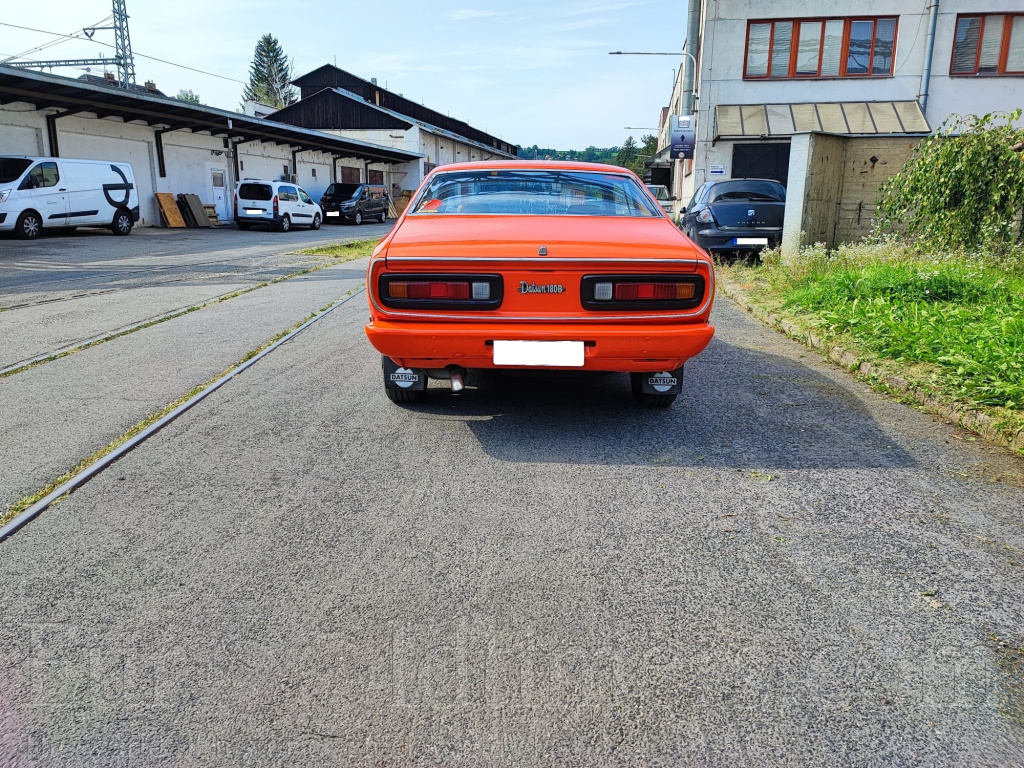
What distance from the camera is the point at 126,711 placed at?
2139 mm

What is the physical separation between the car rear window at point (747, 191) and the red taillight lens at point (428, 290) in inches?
406

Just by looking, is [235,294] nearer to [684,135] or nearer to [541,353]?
[541,353]

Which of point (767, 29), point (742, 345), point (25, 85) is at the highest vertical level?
point (767, 29)

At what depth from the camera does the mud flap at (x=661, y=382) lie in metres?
4.73

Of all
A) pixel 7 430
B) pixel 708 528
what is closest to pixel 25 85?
pixel 7 430

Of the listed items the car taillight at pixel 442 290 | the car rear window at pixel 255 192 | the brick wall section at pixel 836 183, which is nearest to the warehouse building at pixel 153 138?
the car rear window at pixel 255 192

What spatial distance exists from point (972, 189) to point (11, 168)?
19846 millimetres

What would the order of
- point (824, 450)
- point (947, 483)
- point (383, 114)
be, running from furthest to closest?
point (383, 114) < point (824, 450) < point (947, 483)

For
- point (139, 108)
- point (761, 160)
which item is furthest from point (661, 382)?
point (139, 108)

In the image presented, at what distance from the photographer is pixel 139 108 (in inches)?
961

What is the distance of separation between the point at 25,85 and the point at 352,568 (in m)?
22.0

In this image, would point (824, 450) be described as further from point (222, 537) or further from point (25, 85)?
point (25, 85)

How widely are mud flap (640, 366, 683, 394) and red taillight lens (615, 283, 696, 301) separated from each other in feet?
2.16

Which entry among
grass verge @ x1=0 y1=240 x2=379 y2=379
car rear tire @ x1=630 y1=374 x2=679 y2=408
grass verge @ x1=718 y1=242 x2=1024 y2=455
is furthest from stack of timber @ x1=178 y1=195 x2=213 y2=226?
car rear tire @ x1=630 y1=374 x2=679 y2=408
